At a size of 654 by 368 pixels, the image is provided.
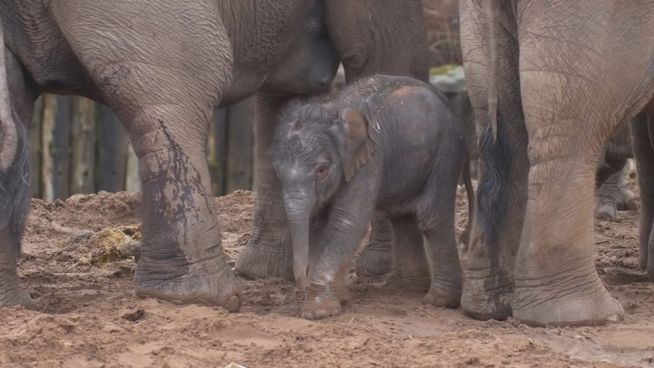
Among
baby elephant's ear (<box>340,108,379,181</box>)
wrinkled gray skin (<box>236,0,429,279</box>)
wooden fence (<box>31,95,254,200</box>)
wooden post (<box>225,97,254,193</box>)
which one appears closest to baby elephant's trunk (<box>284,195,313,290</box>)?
baby elephant's ear (<box>340,108,379,181</box>)

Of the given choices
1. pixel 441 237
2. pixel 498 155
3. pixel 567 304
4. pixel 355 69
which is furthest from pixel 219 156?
pixel 567 304

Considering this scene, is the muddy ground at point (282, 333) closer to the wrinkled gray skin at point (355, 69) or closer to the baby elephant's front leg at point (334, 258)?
the baby elephant's front leg at point (334, 258)

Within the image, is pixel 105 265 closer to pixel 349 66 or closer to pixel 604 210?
pixel 349 66

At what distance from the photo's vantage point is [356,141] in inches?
274

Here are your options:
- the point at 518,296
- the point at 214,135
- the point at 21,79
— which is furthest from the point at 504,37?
the point at 214,135

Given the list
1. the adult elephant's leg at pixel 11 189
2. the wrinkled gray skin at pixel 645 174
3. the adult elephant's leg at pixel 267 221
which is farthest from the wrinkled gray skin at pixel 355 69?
the adult elephant's leg at pixel 11 189

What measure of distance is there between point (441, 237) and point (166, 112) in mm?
1279

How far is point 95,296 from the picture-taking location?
291 inches

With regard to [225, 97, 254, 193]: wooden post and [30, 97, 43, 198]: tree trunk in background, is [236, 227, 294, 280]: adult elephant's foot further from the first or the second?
[225, 97, 254, 193]: wooden post

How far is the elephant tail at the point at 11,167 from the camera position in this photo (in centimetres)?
661

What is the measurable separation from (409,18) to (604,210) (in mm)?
2549

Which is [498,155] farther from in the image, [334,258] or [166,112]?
[166,112]

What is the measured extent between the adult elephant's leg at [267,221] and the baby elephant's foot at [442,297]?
3.39 feet

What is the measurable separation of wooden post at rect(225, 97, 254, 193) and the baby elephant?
641 cm
